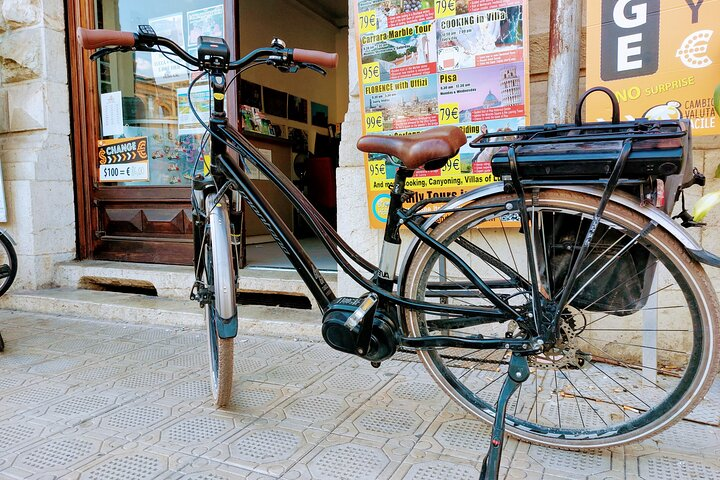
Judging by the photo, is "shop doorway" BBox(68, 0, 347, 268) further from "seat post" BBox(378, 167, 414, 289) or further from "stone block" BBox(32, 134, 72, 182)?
"seat post" BBox(378, 167, 414, 289)

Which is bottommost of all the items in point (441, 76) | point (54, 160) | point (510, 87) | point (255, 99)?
point (54, 160)

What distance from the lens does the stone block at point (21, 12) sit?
4473 millimetres

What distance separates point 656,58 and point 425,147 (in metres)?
1.42

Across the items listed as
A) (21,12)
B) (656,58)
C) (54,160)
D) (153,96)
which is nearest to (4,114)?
(54,160)

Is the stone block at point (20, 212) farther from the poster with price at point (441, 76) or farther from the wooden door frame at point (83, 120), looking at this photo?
the poster with price at point (441, 76)

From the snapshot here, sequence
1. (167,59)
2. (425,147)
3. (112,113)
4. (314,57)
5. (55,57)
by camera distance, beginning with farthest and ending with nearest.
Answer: (112,113) < (55,57) < (167,59) < (314,57) < (425,147)

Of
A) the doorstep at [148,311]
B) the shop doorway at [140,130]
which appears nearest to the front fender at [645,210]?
the doorstep at [148,311]

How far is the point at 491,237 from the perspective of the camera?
2934 millimetres

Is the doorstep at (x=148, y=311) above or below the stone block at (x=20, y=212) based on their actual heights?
below

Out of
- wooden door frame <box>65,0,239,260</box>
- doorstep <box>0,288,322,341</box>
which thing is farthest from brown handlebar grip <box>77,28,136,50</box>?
wooden door frame <box>65,0,239,260</box>

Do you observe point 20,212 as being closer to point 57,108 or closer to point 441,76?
point 57,108

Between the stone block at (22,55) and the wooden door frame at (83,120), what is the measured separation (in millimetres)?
257

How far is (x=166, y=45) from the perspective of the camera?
6.84 feet

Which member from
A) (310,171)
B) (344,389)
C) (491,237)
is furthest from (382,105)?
(310,171)
